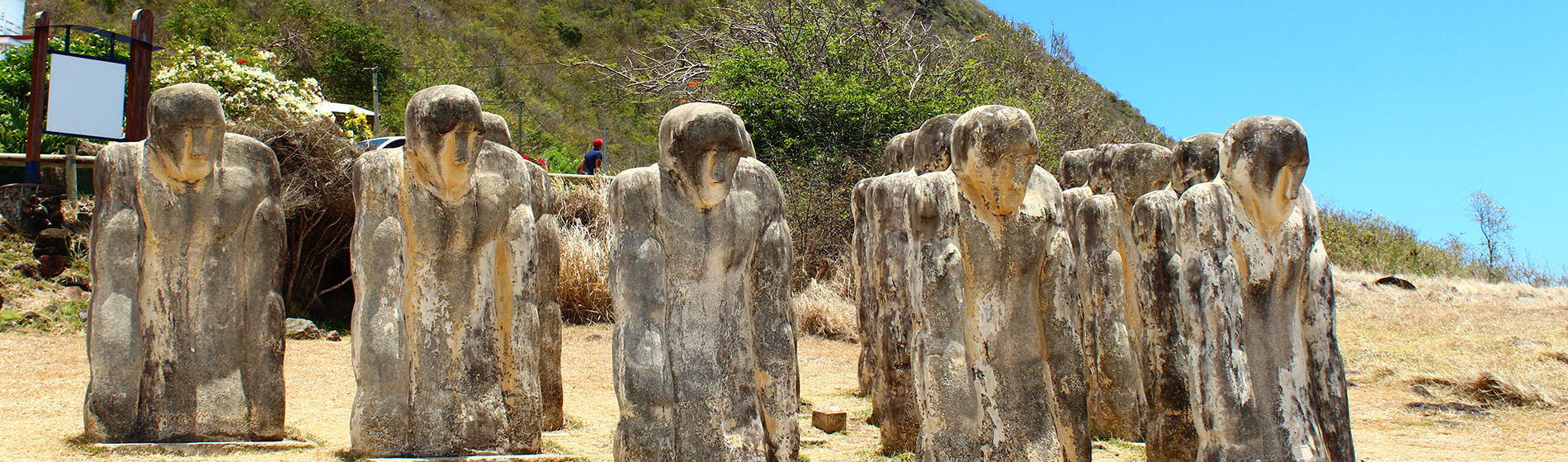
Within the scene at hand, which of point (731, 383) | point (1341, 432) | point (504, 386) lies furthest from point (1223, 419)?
point (504, 386)

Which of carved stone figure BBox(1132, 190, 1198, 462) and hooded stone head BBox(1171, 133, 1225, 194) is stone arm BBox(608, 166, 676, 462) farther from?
hooded stone head BBox(1171, 133, 1225, 194)

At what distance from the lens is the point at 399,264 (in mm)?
5570

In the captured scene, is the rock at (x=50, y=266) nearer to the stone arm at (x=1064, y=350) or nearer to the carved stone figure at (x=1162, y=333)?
the stone arm at (x=1064, y=350)

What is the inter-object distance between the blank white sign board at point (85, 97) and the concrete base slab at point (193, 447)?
6.25 meters

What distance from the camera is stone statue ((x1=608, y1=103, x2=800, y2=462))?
4422 mm

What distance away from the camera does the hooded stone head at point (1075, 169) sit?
313 inches

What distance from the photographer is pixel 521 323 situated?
5777 mm

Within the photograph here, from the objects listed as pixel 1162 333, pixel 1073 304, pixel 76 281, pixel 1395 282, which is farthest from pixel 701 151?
pixel 1395 282

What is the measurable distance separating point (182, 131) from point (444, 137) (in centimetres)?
168

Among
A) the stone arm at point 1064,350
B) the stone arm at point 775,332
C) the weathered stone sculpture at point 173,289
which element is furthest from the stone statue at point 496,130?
the stone arm at point 1064,350

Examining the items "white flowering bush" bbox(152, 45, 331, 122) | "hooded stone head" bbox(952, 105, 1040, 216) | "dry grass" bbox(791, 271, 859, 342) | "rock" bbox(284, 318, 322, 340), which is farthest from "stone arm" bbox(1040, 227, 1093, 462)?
"white flowering bush" bbox(152, 45, 331, 122)

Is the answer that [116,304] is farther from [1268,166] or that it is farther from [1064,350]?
[1268,166]

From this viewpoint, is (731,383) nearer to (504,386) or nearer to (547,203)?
(504,386)

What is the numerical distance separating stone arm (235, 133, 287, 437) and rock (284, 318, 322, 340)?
19.4 ft
